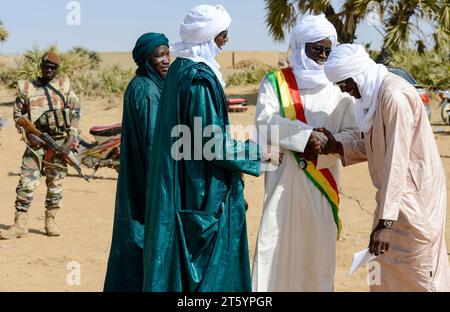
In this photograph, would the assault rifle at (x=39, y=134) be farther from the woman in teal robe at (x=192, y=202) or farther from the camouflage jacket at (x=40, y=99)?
the woman in teal robe at (x=192, y=202)

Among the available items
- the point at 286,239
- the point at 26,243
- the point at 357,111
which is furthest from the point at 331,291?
the point at 26,243

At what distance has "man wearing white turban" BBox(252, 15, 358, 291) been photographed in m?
4.77

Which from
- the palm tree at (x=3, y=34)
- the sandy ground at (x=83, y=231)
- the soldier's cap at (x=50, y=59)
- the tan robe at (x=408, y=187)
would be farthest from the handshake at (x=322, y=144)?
the palm tree at (x=3, y=34)

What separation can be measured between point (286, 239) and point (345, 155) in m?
0.63

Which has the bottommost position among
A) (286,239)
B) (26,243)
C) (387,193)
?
(26,243)

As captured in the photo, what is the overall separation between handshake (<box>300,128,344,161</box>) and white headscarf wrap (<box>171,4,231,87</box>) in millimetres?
788

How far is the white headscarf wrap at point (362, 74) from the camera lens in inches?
161

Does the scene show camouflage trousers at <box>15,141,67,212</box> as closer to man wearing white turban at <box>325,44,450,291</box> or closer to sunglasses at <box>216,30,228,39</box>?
sunglasses at <box>216,30,228,39</box>

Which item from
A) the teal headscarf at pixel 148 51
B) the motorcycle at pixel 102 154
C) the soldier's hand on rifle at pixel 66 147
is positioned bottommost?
the motorcycle at pixel 102 154

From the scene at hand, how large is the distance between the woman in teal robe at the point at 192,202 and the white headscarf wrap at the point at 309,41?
92 cm

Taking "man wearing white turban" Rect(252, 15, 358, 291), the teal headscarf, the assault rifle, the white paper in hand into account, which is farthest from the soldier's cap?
the white paper in hand

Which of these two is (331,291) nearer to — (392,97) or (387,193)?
(387,193)

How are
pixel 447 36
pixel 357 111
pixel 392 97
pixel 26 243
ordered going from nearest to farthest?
pixel 392 97
pixel 357 111
pixel 26 243
pixel 447 36
